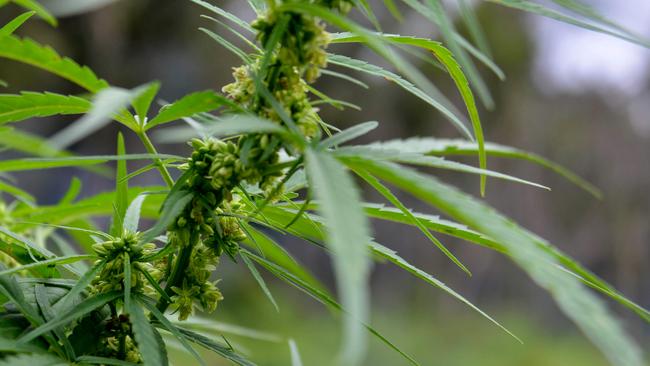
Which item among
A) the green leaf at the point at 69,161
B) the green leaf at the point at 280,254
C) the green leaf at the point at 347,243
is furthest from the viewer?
the green leaf at the point at 280,254

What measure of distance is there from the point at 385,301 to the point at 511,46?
7.25 ft

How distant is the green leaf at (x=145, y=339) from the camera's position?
0.22 m

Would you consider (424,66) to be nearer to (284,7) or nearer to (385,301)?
(385,301)

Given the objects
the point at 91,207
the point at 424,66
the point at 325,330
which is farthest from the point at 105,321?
the point at 325,330

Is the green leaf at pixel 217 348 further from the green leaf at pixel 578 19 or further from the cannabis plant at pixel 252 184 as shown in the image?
the green leaf at pixel 578 19

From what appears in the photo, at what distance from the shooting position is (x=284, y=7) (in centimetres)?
20

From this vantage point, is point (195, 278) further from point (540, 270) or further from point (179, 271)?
point (540, 270)

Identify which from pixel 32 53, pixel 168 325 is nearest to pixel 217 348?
pixel 168 325

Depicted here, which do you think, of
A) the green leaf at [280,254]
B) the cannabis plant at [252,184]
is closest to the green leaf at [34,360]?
the cannabis plant at [252,184]

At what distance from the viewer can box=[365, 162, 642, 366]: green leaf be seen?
0.44 ft

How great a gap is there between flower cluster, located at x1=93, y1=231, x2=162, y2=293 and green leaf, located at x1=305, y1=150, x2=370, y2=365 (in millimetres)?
116

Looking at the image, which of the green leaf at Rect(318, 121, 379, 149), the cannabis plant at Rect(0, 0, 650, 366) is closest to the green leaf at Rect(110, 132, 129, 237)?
the cannabis plant at Rect(0, 0, 650, 366)

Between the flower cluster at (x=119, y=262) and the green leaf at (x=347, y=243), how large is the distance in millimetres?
116

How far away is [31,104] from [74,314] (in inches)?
2.9
